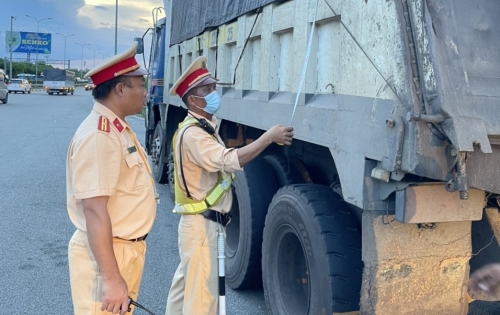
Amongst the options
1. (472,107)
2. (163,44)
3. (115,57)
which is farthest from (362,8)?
(163,44)

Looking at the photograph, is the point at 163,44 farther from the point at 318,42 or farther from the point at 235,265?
the point at 318,42

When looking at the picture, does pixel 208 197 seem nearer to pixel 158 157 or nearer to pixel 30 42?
pixel 158 157

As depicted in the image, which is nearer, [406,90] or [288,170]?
[406,90]

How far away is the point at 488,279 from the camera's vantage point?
278 centimetres

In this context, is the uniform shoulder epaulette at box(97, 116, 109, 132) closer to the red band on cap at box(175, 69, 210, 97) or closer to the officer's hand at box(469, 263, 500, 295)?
the red band on cap at box(175, 69, 210, 97)

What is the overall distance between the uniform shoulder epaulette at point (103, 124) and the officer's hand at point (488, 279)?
1.95 metres

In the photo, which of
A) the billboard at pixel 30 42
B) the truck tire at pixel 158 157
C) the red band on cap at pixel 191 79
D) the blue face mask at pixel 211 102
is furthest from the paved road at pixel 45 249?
the billboard at pixel 30 42

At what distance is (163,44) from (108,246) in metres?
7.15

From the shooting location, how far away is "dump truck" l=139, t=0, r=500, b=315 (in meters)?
2.36

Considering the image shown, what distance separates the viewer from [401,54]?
240 cm

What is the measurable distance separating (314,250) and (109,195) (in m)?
1.24

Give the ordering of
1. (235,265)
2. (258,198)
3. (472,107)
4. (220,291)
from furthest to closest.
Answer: (235,265) < (258,198) < (220,291) < (472,107)

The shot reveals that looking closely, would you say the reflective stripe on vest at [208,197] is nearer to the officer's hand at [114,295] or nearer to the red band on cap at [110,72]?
the red band on cap at [110,72]

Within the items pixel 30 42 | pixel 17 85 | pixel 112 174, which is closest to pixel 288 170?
pixel 112 174
